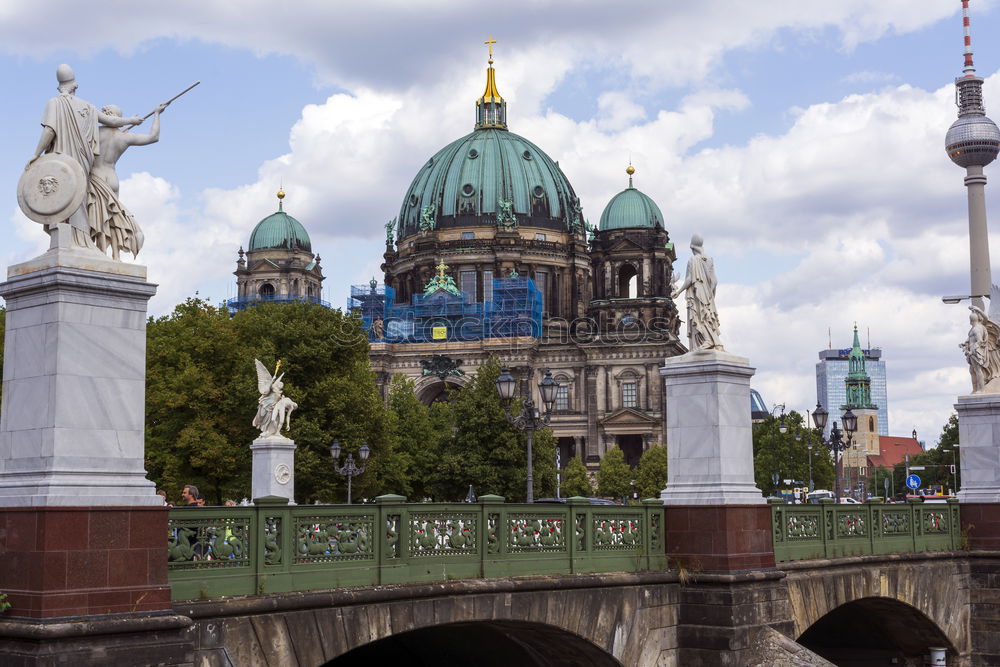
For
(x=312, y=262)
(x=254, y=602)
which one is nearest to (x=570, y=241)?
(x=312, y=262)

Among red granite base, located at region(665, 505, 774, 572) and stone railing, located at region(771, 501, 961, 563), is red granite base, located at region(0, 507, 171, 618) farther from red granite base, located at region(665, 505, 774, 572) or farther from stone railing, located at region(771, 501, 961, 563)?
stone railing, located at region(771, 501, 961, 563)

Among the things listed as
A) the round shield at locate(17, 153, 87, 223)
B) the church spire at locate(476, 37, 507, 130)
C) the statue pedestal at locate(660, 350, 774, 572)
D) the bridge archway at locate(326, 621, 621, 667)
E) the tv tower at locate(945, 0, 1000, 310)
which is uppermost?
the church spire at locate(476, 37, 507, 130)

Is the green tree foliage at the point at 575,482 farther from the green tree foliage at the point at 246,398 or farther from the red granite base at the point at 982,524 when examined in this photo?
the red granite base at the point at 982,524

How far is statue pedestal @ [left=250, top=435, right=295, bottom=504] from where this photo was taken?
3369 cm

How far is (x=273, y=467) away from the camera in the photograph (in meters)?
33.7

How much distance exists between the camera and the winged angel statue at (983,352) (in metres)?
30.8

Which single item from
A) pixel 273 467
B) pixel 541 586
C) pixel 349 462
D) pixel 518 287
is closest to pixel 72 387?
pixel 541 586

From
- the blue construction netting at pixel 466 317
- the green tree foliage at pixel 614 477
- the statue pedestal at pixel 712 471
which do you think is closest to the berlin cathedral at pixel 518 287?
the blue construction netting at pixel 466 317

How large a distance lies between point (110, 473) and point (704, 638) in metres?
10.9

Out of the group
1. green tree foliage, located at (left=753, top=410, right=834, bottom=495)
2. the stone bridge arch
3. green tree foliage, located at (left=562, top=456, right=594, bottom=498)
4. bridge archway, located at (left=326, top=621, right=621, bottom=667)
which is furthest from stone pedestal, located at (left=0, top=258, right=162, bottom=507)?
green tree foliage, located at (left=753, top=410, right=834, bottom=495)

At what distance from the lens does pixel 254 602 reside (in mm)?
14062

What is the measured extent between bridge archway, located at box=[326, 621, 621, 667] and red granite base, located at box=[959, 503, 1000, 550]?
14002 millimetres

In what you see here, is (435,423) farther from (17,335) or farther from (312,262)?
→ (17,335)

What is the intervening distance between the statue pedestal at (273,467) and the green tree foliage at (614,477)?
63.9 m
